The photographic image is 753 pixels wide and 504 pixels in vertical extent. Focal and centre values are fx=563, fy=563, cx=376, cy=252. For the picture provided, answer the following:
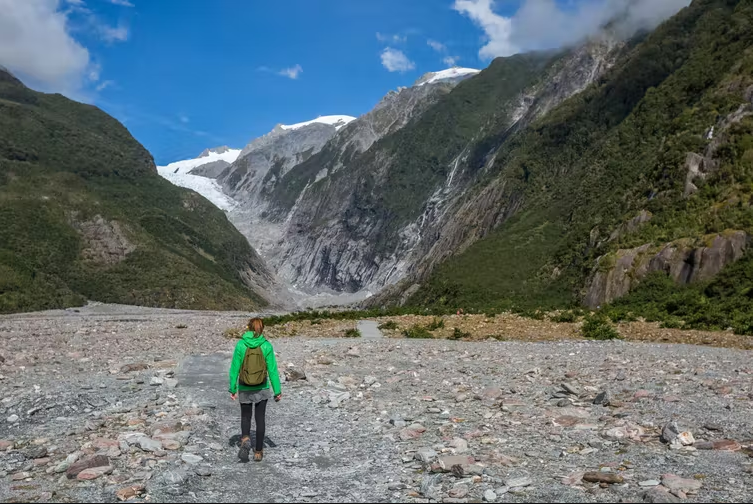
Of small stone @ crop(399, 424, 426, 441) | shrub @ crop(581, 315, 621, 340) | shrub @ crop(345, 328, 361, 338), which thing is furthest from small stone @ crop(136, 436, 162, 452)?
shrub @ crop(345, 328, 361, 338)

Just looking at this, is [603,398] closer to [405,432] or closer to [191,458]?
[405,432]

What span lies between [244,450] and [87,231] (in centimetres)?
11837

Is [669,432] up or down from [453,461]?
up

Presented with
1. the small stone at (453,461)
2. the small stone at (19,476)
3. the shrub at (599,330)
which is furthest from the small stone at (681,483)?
the shrub at (599,330)

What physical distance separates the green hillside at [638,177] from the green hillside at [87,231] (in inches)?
2382

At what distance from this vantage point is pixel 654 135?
5847 centimetres

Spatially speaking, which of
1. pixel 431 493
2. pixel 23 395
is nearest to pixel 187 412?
pixel 23 395

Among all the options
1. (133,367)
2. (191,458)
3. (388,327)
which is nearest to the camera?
(191,458)

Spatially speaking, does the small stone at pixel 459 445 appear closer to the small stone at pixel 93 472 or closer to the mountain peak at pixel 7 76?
the small stone at pixel 93 472

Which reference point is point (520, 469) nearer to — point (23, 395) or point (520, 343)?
point (23, 395)

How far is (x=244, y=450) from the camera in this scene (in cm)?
907

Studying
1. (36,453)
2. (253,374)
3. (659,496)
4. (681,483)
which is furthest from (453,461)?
(36,453)

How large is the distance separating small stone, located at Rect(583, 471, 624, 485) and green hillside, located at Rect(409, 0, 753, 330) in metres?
20.1

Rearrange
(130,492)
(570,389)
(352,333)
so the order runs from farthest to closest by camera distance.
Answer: (352,333), (570,389), (130,492)
